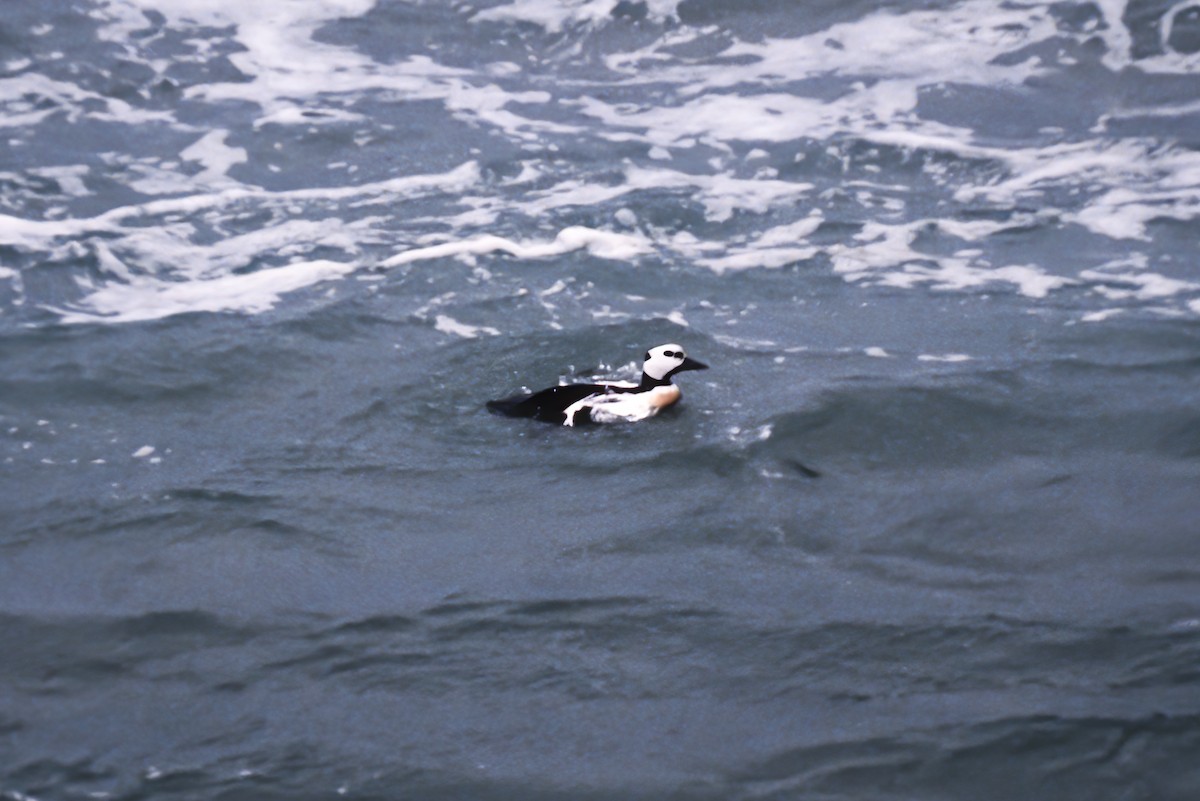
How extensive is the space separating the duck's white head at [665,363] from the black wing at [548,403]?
0.82 feet

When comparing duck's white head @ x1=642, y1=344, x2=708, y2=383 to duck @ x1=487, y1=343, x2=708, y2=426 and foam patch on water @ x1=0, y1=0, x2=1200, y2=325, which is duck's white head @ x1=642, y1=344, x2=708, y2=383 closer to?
duck @ x1=487, y1=343, x2=708, y2=426

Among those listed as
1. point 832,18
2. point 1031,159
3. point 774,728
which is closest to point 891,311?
point 1031,159

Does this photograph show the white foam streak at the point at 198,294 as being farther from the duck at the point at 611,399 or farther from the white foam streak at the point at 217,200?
the duck at the point at 611,399

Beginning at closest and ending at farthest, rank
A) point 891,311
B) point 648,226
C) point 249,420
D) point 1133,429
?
point 1133,429, point 249,420, point 891,311, point 648,226

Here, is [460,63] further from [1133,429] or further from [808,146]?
[1133,429]

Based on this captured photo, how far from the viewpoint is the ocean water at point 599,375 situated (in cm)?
419

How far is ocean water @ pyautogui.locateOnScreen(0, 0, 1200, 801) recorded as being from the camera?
419 centimetres

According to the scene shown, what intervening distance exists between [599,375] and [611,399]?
2.34ft

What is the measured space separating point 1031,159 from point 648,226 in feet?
8.98

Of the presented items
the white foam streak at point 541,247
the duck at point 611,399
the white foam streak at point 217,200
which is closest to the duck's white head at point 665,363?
the duck at point 611,399

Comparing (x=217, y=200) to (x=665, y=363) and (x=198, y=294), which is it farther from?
(x=665, y=363)

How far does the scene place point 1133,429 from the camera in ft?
20.4

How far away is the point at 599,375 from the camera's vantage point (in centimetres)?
736

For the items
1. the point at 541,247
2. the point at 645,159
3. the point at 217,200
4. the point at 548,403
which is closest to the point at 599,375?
the point at 548,403
